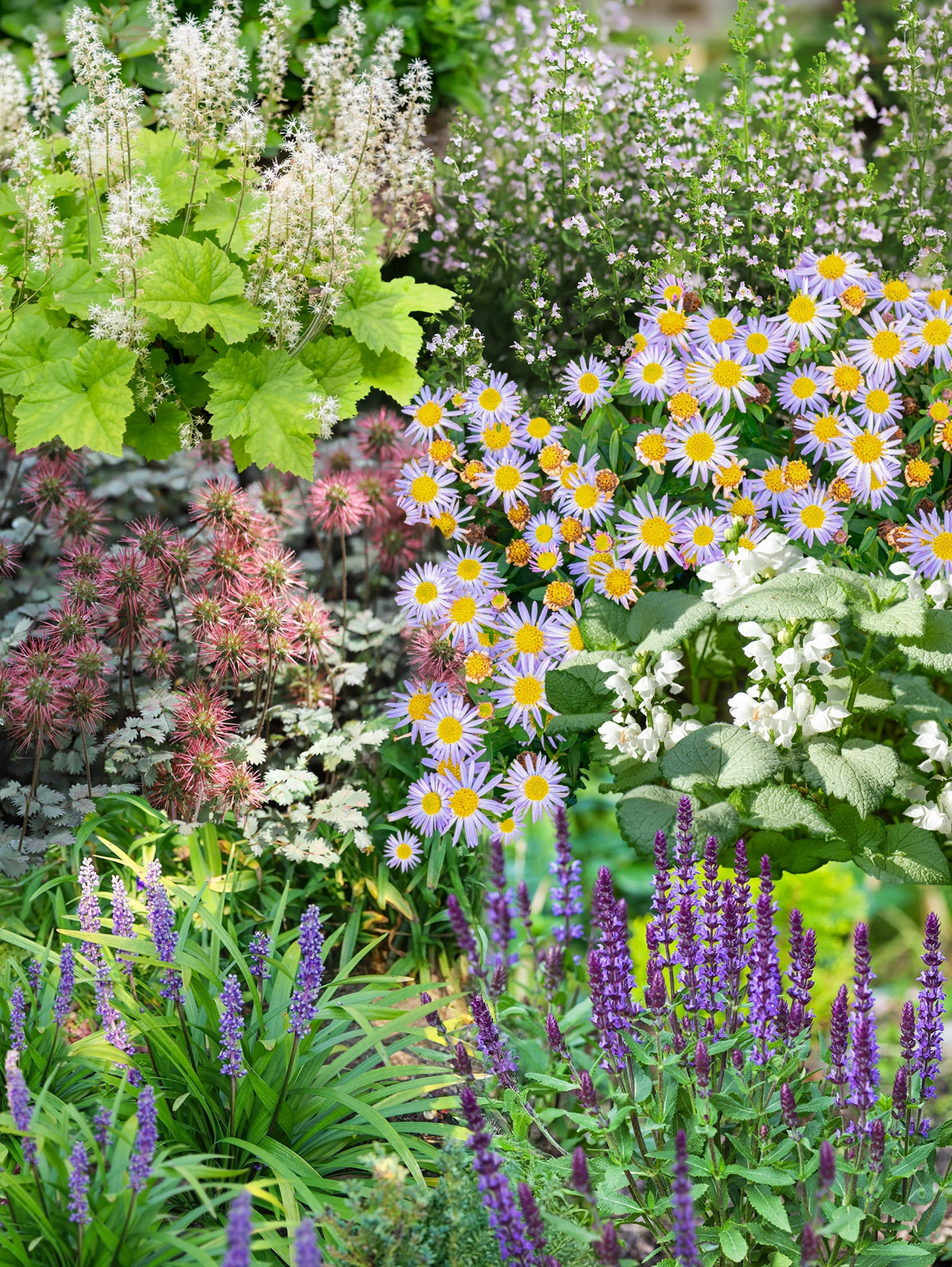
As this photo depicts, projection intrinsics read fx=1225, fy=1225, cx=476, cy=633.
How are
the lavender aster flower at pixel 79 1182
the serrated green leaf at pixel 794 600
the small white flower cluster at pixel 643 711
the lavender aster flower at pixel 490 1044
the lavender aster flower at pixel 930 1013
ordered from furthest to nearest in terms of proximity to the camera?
the small white flower cluster at pixel 643 711, the serrated green leaf at pixel 794 600, the lavender aster flower at pixel 490 1044, the lavender aster flower at pixel 930 1013, the lavender aster flower at pixel 79 1182

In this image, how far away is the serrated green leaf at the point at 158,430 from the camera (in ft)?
10.7

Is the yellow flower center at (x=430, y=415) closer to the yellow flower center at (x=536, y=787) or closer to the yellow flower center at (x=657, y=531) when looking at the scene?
the yellow flower center at (x=657, y=531)

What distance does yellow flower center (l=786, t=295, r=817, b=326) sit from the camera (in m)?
3.09

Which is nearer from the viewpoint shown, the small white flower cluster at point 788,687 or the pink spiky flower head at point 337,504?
the small white flower cluster at point 788,687

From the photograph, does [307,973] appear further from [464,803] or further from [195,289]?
[195,289]

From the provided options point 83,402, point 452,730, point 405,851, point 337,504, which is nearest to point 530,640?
point 452,730

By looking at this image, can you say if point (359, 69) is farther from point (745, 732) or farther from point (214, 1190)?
point (214, 1190)

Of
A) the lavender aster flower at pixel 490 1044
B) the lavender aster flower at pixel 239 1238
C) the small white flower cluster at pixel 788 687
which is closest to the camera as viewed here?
the lavender aster flower at pixel 239 1238

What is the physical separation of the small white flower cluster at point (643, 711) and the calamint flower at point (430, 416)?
82cm

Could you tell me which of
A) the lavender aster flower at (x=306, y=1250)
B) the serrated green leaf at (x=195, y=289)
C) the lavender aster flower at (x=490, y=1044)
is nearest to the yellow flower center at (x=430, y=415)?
the serrated green leaf at (x=195, y=289)

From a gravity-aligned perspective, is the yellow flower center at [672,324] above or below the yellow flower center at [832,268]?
below

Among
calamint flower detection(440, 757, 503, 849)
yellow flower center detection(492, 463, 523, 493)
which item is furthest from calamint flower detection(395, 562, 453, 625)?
calamint flower detection(440, 757, 503, 849)

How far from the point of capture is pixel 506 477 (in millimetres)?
3236

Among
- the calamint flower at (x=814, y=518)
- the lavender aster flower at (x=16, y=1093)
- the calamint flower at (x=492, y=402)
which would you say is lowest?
the lavender aster flower at (x=16, y=1093)
